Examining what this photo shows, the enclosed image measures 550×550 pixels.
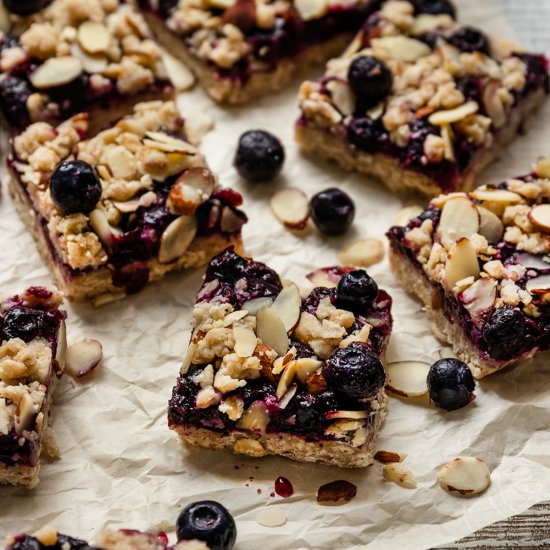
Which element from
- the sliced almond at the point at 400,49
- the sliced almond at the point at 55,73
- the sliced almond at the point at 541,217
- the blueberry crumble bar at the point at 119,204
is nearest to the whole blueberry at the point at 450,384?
the sliced almond at the point at 541,217

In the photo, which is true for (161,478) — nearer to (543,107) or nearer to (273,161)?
(273,161)

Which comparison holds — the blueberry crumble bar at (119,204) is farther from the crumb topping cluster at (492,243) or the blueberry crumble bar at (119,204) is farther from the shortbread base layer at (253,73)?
the crumb topping cluster at (492,243)

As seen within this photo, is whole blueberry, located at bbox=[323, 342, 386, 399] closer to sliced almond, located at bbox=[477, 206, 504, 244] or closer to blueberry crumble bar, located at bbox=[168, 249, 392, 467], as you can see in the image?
blueberry crumble bar, located at bbox=[168, 249, 392, 467]

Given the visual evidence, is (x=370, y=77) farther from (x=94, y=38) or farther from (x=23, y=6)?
(x=23, y=6)

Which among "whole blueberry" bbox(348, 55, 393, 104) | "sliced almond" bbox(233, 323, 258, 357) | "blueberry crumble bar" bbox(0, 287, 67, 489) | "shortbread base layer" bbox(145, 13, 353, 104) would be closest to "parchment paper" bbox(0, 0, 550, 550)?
"blueberry crumble bar" bbox(0, 287, 67, 489)

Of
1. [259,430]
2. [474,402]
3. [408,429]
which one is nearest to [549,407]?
[474,402]
